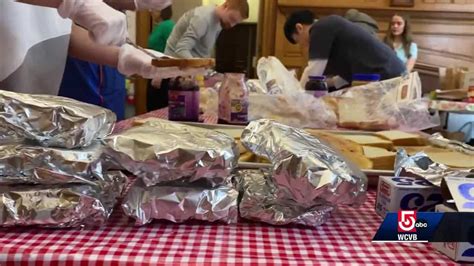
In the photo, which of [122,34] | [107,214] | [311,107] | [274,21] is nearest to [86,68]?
[122,34]

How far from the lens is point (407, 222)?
543 mm

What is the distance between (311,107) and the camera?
4.73ft

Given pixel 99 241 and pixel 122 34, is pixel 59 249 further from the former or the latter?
pixel 122 34

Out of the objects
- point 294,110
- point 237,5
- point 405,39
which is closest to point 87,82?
point 294,110

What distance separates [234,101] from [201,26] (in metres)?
1.78

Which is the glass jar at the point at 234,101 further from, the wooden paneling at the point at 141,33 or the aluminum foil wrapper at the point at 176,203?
the wooden paneling at the point at 141,33

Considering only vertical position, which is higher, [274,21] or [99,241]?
[274,21]

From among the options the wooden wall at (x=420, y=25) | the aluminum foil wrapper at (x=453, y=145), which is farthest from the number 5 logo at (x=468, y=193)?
the wooden wall at (x=420, y=25)

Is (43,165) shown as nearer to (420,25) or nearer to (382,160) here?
(382,160)

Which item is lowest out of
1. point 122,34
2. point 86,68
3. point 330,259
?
point 330,259

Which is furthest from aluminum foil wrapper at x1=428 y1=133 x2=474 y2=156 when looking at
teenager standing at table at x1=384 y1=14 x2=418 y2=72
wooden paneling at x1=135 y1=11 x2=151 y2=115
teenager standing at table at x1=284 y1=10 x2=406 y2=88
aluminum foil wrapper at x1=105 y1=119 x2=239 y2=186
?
wooden paneling at x1=135 y1=11 x2=151 y2=115

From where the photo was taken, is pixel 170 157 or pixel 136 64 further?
pixel 136 64

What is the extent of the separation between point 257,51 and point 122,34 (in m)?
3.61

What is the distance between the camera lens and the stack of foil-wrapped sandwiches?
1.92ft
